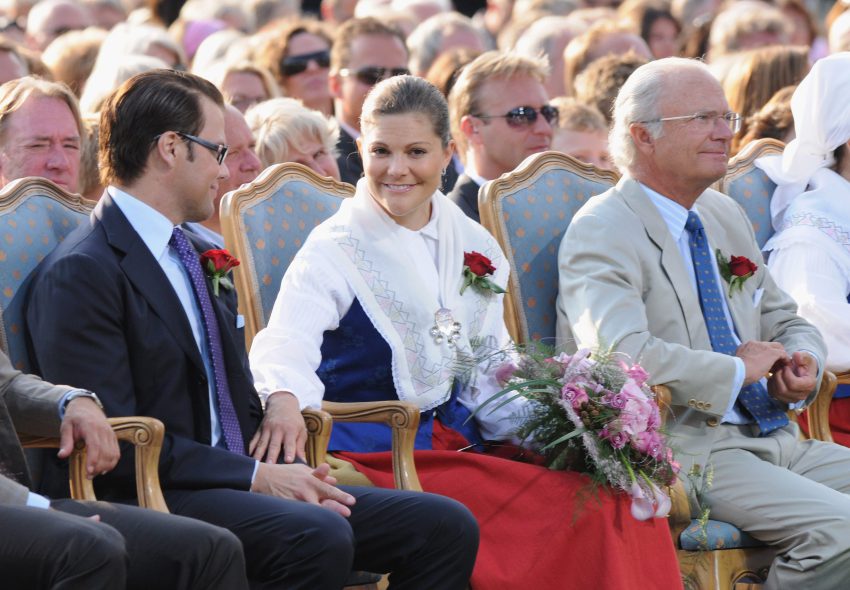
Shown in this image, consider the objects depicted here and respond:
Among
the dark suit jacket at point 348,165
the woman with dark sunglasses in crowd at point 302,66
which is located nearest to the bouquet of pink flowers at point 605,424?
the dark suit jacket at point 348,165

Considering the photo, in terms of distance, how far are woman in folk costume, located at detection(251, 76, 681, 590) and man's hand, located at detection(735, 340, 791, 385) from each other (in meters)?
0.72

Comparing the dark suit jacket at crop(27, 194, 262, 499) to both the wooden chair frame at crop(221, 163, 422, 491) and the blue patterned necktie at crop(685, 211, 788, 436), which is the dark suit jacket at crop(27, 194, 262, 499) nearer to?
the wooden chair frame at crop(221, 163, 422, 491)

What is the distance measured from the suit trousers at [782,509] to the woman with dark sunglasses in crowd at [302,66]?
4.48 m

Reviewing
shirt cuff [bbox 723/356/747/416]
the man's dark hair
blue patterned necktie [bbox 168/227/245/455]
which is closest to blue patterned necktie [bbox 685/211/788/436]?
shirt cuff [bbox 723/356/747/416]

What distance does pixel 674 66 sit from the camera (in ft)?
16.8

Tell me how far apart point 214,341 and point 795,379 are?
1906 millimetres

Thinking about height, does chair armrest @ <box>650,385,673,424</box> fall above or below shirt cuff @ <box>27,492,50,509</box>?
below

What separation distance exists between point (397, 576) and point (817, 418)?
1877 mm

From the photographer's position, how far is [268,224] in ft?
16.3

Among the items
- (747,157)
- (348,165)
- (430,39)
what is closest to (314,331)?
(747,157)

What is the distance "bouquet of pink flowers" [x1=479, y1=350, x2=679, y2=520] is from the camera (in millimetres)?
4215

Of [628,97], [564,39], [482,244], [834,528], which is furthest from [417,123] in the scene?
[564,39]

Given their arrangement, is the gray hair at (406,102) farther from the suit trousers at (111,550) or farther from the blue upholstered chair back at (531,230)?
the suit trousers at (111,550)

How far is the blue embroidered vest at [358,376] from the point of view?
181 inches
